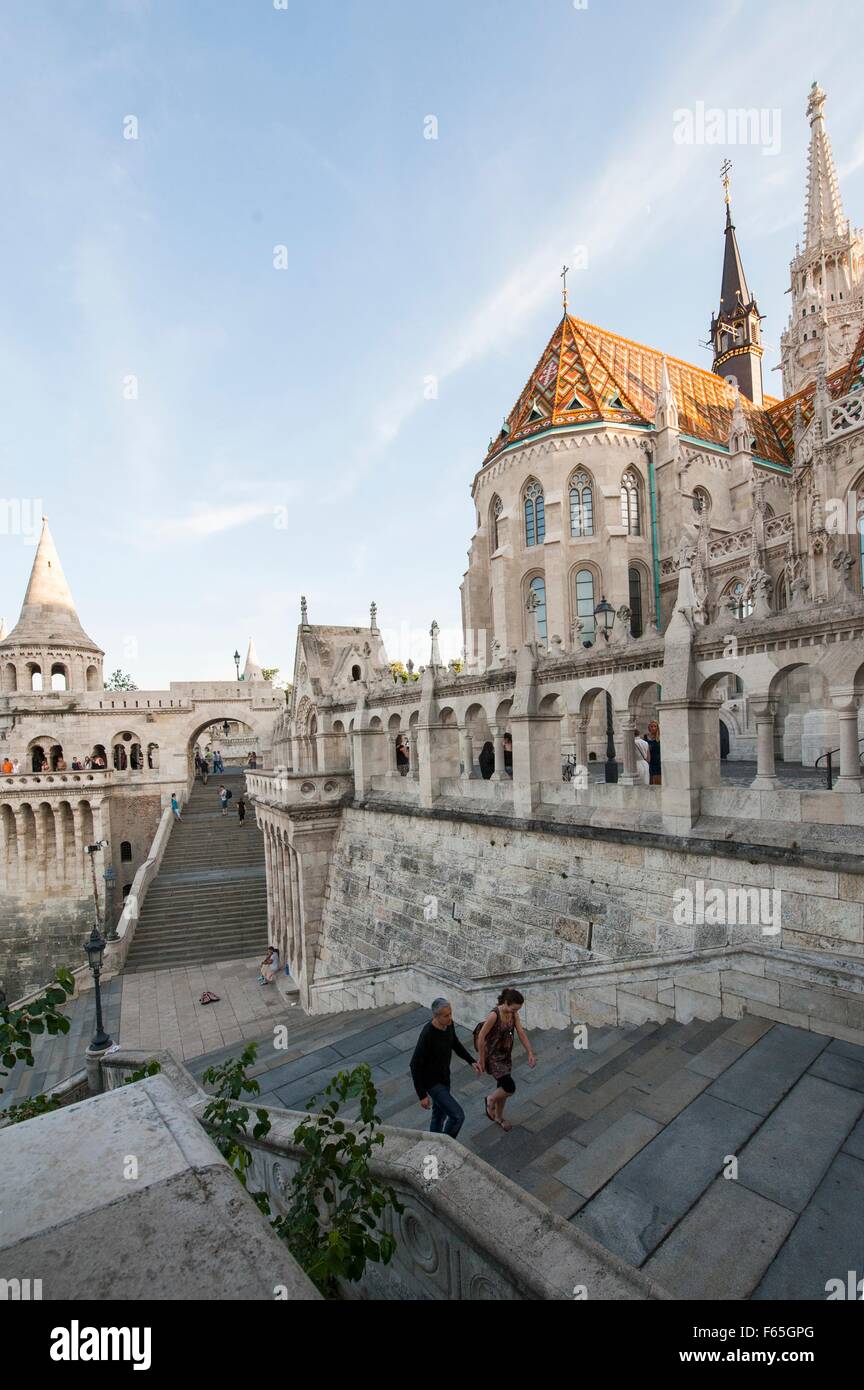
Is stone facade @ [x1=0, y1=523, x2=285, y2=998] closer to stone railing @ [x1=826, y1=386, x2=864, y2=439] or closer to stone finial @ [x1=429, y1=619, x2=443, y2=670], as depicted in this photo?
Result: stone finial @ [x1=429, y1=619, x2=443, y2=670]

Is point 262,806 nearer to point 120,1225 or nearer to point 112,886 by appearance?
point 112,886

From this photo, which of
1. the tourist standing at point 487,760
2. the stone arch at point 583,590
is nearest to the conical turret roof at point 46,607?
the stone arch at point 583,590

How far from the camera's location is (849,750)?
278 inches

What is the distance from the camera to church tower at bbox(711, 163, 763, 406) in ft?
129

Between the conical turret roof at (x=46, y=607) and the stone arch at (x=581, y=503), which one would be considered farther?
the conical turret roof at (x=46, y=607)

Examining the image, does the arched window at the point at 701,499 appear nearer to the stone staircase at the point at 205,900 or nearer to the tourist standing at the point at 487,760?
the tourist standing at the point at 487,760

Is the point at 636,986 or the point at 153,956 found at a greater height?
the point at 636,986

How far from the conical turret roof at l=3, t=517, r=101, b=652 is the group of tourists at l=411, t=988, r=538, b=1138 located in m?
37.9

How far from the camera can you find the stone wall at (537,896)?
272 inches

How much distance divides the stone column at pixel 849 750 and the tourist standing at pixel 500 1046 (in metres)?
4.18

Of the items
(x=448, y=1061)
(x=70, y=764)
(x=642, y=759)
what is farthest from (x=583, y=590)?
(x=70, y=764)
